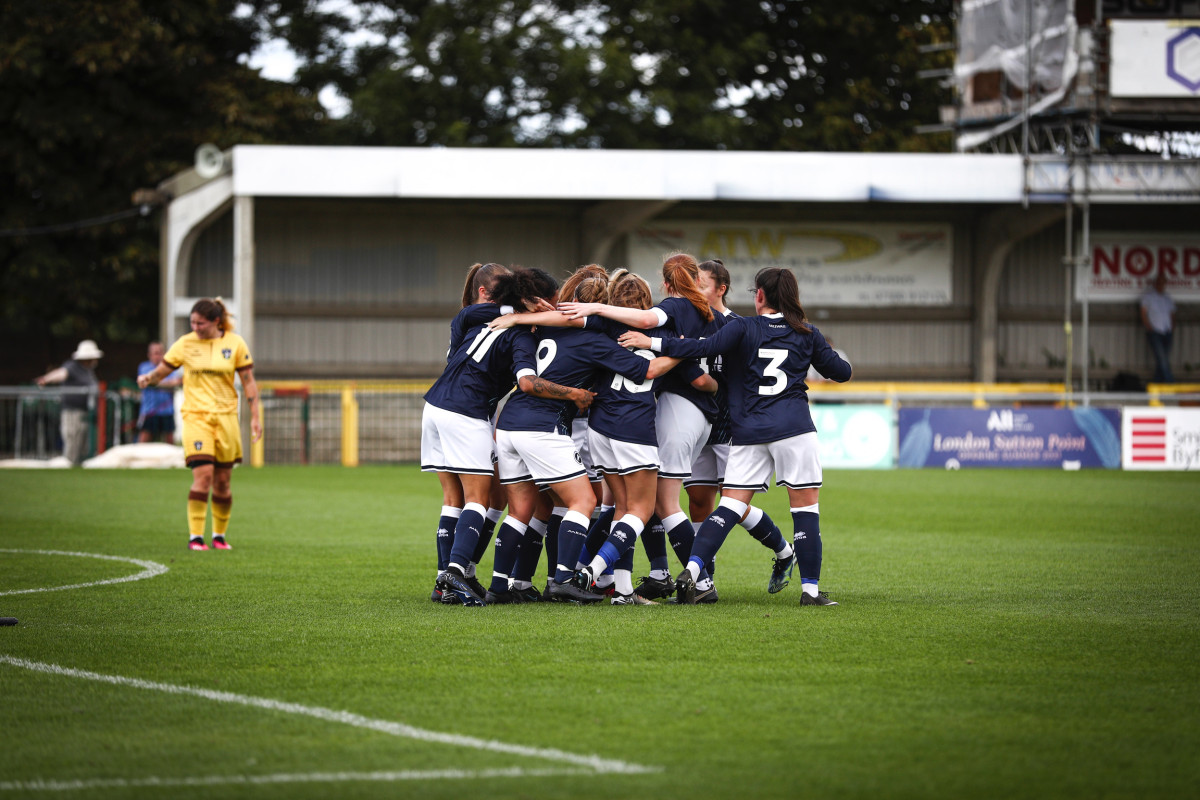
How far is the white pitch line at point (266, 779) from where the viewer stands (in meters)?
4.15

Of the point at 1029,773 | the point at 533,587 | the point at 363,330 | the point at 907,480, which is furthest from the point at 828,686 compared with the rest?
the point at 363,330

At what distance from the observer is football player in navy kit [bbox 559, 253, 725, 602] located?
7.93m

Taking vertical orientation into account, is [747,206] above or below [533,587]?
above

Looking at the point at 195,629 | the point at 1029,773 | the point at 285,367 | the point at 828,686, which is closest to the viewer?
the point at 1029,773

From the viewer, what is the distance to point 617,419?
7699mm

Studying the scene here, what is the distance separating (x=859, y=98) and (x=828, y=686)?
31124 mm

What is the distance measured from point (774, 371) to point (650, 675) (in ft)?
8.52

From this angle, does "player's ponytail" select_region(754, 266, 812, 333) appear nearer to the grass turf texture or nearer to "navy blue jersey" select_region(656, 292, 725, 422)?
"navy blue jersey" select_region(656, 292, 725, 422)

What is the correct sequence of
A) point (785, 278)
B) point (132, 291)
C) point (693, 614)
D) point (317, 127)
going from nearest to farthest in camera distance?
1. point (693, 614)
2. point (785, 278)
3. point (132, 291)
4. point (317, 127)

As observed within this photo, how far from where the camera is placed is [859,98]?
34812mm

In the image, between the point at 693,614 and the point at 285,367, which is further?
the point at 285,367

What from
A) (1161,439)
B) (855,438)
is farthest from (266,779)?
(1161,439)

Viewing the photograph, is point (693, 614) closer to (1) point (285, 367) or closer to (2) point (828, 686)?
(2) point (828, 686)

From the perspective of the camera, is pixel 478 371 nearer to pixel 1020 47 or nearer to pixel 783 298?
pixel 783 298
